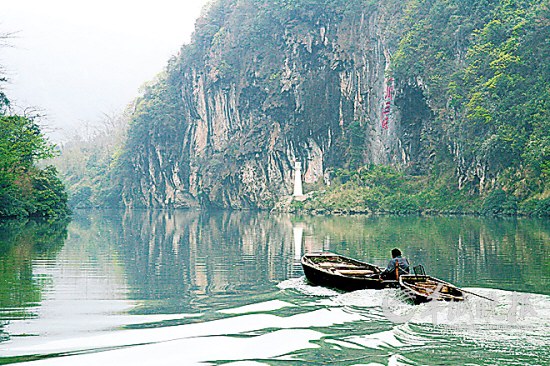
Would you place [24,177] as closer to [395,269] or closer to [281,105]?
[395,269]

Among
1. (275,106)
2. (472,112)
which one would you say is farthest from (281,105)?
(472,112)

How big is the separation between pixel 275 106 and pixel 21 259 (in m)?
55.0

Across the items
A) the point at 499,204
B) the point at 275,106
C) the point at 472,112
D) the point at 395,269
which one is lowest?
the point at 395,269

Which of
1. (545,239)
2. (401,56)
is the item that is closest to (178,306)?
(545,239)

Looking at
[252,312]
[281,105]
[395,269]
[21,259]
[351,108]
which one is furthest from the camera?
[281,105]

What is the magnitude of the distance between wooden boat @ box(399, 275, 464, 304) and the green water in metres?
0.20

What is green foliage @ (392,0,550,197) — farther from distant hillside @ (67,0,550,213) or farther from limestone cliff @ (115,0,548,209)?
limestone cliff @ (115,0,548,209)

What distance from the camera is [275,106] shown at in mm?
75312

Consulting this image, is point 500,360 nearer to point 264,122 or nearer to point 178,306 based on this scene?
point 178,306

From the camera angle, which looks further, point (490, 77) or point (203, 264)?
point (490, 77)

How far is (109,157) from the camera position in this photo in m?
111

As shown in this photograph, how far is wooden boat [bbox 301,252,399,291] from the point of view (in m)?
14.5

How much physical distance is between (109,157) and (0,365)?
104206mm

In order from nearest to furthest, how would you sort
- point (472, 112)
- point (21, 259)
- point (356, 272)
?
point (356, 272) < point (21, 259) < point (472, 112)
